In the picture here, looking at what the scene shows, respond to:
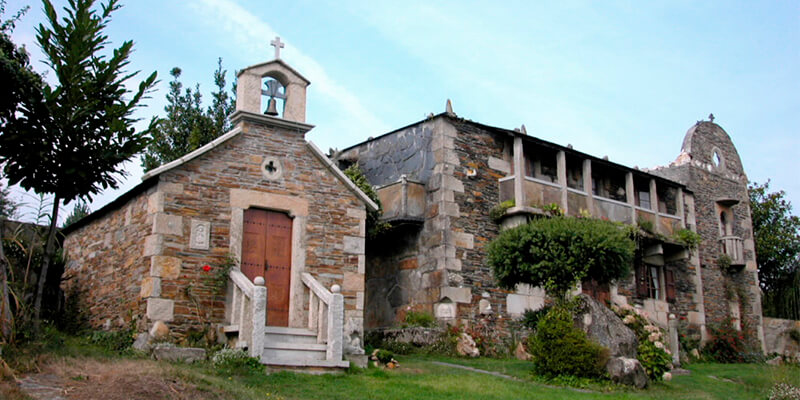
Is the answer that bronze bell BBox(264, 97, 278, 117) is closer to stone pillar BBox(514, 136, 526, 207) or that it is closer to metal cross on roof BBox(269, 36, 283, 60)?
metal cross on roof BBox(269, 36, 283, 60)

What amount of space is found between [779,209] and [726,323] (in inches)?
350

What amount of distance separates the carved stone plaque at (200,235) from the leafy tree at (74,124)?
1.65 metres

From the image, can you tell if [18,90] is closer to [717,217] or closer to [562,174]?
[562,174]

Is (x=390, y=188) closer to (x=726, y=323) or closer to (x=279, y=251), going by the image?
(x=279, y=251)

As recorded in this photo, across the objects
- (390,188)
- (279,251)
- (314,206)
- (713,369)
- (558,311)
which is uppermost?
(390,188)

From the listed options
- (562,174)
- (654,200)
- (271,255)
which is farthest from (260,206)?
(654,200)

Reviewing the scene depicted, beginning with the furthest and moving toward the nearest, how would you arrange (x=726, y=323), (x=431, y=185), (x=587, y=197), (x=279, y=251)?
(x=726, y=323) → (x=587, y=197) → (x=431, y=185) → (x=279, y=251)

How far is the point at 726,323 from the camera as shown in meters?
Answer: 23.5

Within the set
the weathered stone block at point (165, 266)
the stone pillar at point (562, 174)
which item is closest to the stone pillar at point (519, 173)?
the stone pillar at point (562, 174)

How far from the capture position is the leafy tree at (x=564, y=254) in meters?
13.2

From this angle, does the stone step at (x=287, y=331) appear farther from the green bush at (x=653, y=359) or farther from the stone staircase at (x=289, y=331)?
the green bush at (x=653, y=359)

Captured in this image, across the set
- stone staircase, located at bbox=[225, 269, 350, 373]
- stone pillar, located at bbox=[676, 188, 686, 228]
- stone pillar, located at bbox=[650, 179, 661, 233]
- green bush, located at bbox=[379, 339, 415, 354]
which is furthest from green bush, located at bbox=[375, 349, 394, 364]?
stone pillar, located at bbox=[676, 188, 686, 228]

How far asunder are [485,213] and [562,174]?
244 centimetres

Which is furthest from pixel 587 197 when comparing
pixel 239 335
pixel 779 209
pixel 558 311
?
pixel 779 209
